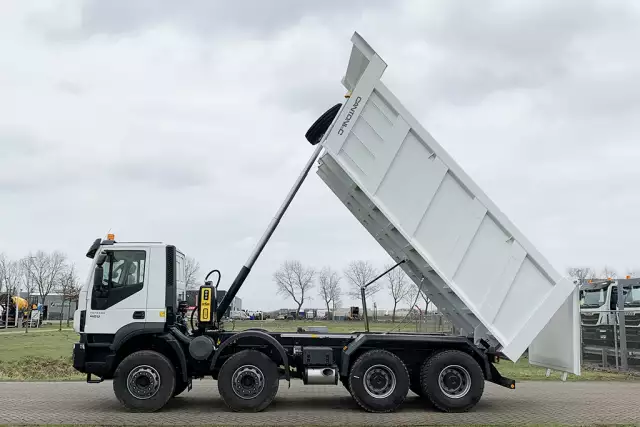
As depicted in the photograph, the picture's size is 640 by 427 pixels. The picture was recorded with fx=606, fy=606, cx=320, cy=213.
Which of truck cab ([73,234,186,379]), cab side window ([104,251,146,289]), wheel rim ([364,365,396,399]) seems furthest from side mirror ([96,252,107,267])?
wheel rim ([364,365,396,399])

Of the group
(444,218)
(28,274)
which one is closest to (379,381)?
(444,218)

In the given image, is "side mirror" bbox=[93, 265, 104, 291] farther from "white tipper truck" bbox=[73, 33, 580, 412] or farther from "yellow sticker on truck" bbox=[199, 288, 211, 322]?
"yellow sticker on truck" bbox=[199, 288, 211, 322]

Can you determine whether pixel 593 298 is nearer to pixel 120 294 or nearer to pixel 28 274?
pixel 120 294

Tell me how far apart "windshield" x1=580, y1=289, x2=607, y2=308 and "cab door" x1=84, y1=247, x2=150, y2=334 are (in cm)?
1424

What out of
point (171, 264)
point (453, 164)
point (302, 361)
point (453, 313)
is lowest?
point (302, 361)

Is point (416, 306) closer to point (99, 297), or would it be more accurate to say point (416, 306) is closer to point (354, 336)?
point (354, 336)

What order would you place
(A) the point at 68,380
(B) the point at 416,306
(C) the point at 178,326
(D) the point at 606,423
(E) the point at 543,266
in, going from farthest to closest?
(A) the point at 68,380 → (B) the point at 416,306 → (C) the point at 178,326 → (E) the point at 543,266 → (D) the point at 606,423

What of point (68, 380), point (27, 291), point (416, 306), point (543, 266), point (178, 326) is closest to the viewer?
point (543, 266)

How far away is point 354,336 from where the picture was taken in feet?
35.2

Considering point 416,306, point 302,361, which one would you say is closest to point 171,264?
point 302,361

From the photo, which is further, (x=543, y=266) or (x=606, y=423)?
(x=543, y=266)

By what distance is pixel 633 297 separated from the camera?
17.1m

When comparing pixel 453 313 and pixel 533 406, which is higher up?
pixel 453 313

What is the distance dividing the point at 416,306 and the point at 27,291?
67.9m
